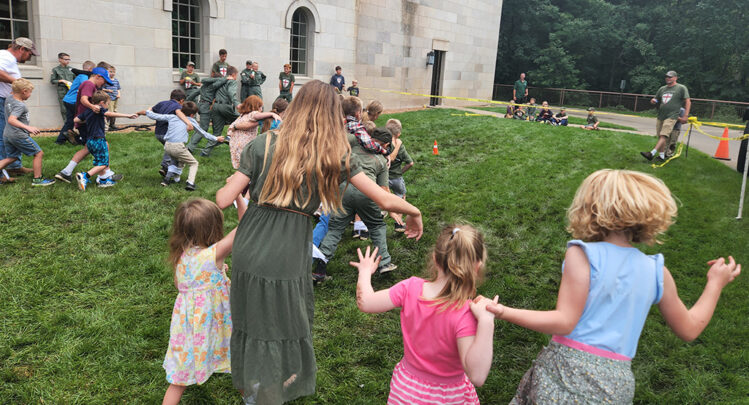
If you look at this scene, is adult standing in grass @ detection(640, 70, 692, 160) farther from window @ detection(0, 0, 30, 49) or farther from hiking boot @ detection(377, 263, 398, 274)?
window @ detection(0, 0, 30, 49)

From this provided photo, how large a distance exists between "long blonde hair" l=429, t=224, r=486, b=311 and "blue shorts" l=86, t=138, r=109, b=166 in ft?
23.5

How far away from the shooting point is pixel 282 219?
2.67 meters

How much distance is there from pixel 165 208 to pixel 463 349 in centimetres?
614

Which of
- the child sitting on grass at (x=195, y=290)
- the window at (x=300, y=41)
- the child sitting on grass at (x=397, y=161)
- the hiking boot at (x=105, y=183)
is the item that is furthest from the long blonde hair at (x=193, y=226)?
the window at (x=300, y=41)

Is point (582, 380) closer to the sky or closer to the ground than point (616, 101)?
closer to the ground

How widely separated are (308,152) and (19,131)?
722cm

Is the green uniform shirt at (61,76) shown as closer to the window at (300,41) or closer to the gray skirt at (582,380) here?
the window at (300,41)

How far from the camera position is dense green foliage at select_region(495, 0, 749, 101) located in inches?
1447

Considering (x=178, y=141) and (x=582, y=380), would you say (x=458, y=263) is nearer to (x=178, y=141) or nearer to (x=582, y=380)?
(x=582, y=380)

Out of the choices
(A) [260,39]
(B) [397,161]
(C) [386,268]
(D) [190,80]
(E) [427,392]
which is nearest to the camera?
(E) [427,392]

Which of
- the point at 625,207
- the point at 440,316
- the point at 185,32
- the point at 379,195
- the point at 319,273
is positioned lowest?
the point at 319,273

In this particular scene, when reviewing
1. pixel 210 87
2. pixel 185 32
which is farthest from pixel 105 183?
pixel 185 32

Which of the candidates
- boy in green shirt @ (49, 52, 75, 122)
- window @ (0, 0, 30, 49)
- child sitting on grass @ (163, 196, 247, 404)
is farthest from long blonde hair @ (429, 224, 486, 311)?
window @ (0, 0, 30, 49)

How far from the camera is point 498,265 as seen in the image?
20.0 feet
